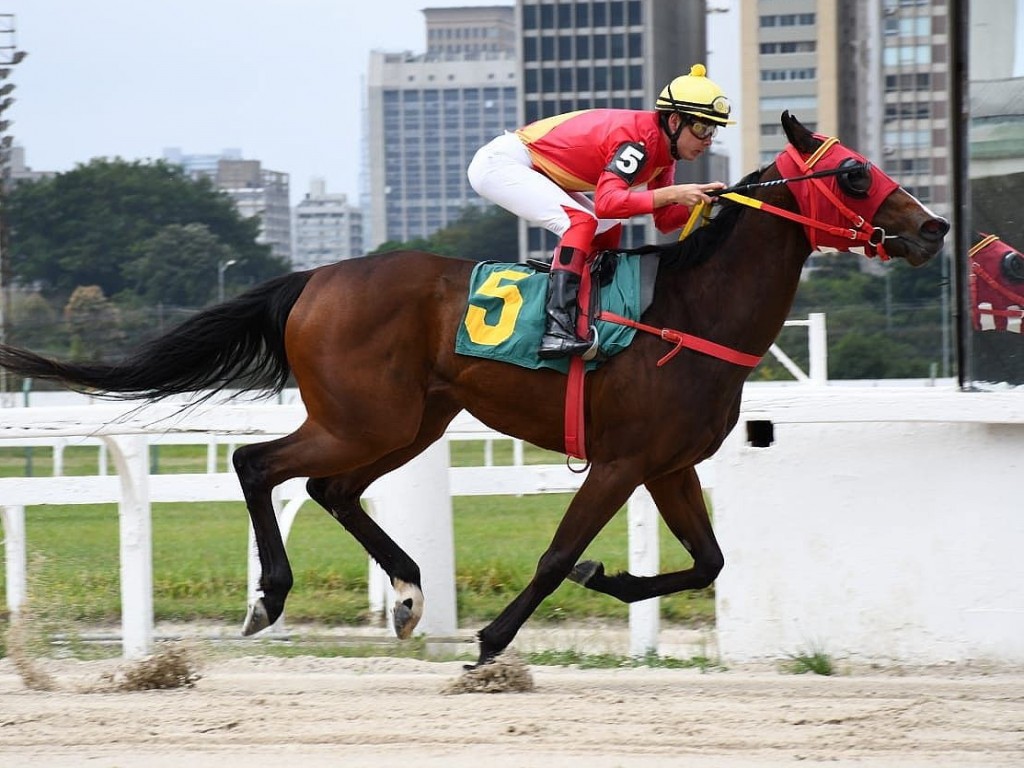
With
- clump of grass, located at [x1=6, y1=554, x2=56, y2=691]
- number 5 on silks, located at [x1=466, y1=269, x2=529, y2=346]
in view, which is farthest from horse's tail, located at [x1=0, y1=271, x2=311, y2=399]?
clump of grass, located at [x1=6, y1=554, x2=56, y2=691]

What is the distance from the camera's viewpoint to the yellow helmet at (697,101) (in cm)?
455

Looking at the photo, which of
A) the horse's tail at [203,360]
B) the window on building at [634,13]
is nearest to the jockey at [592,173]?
the horse's tail at [203,360]

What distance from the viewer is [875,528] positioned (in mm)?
5059

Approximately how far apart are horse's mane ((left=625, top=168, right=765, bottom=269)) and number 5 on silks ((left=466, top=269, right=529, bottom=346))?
1.32ft

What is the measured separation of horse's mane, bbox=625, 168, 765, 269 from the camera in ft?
15.4

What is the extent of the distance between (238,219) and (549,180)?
5216 cm

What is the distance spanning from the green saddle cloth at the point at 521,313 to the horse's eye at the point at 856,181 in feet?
2.29

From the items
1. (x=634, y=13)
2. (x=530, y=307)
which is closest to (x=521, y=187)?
(x=530, y=307)

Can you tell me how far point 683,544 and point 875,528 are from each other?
0.74 metres

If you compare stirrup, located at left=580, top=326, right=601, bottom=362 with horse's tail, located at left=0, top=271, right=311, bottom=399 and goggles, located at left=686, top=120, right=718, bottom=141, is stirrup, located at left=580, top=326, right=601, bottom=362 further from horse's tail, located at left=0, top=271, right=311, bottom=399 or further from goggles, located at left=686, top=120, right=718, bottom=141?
horse's tail, located at left=0, top=271, right=311, bottom=399

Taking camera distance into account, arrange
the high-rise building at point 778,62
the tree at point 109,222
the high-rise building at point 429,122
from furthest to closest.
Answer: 1. the high-rise building at point 429,122
2. the high-rise building at point 778,62
3. the tree at point 109,222

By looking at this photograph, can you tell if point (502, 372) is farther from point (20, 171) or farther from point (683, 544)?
point (20, 171)

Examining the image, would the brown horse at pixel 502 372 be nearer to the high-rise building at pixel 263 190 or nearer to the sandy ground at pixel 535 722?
the sandy ground at pixel 535 722

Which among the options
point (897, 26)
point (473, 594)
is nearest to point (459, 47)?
point (897, 26)
